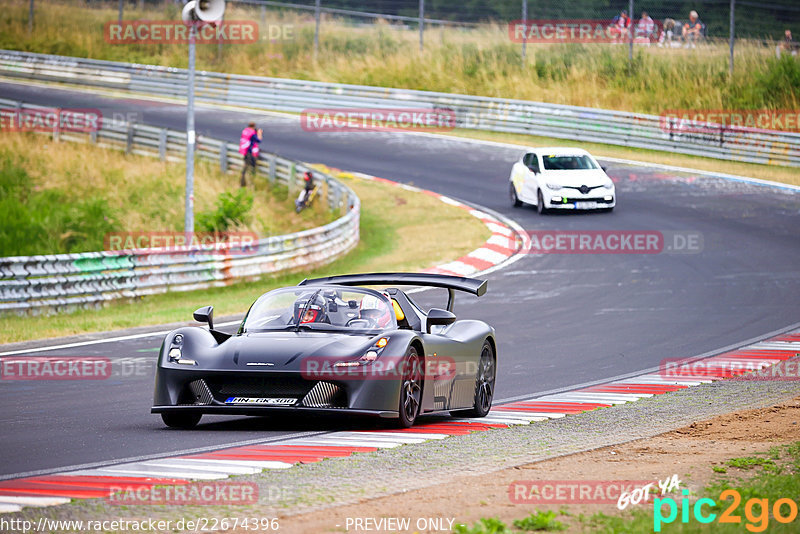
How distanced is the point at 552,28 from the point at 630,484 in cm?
3710

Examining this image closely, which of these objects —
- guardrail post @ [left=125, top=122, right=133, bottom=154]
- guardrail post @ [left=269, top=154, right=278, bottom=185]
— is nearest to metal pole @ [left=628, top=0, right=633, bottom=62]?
guardrail post @ [left=269, top=154, right=278, bottom=185]

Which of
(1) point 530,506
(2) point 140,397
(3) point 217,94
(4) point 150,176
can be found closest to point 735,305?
(2) point 140,397

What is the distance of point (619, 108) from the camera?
41.1 m

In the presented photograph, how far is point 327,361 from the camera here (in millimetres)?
9242

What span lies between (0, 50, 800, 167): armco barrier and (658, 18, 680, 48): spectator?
378cm

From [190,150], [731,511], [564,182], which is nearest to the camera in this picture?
[731,511]

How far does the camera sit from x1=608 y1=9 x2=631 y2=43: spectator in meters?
39.2

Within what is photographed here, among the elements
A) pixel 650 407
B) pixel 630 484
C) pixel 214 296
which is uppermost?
pixel 630 484

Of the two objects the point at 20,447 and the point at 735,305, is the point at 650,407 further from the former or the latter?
the point at 735,305

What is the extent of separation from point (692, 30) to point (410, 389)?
1272 inches

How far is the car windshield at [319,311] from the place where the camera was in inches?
396

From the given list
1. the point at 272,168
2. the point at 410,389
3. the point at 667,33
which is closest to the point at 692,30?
the point at 667,33

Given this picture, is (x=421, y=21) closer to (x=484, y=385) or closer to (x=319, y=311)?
(x=484, y=385)

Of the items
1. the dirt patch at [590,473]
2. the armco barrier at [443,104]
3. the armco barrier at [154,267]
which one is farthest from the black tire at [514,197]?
the dirt patch at [590,473]
